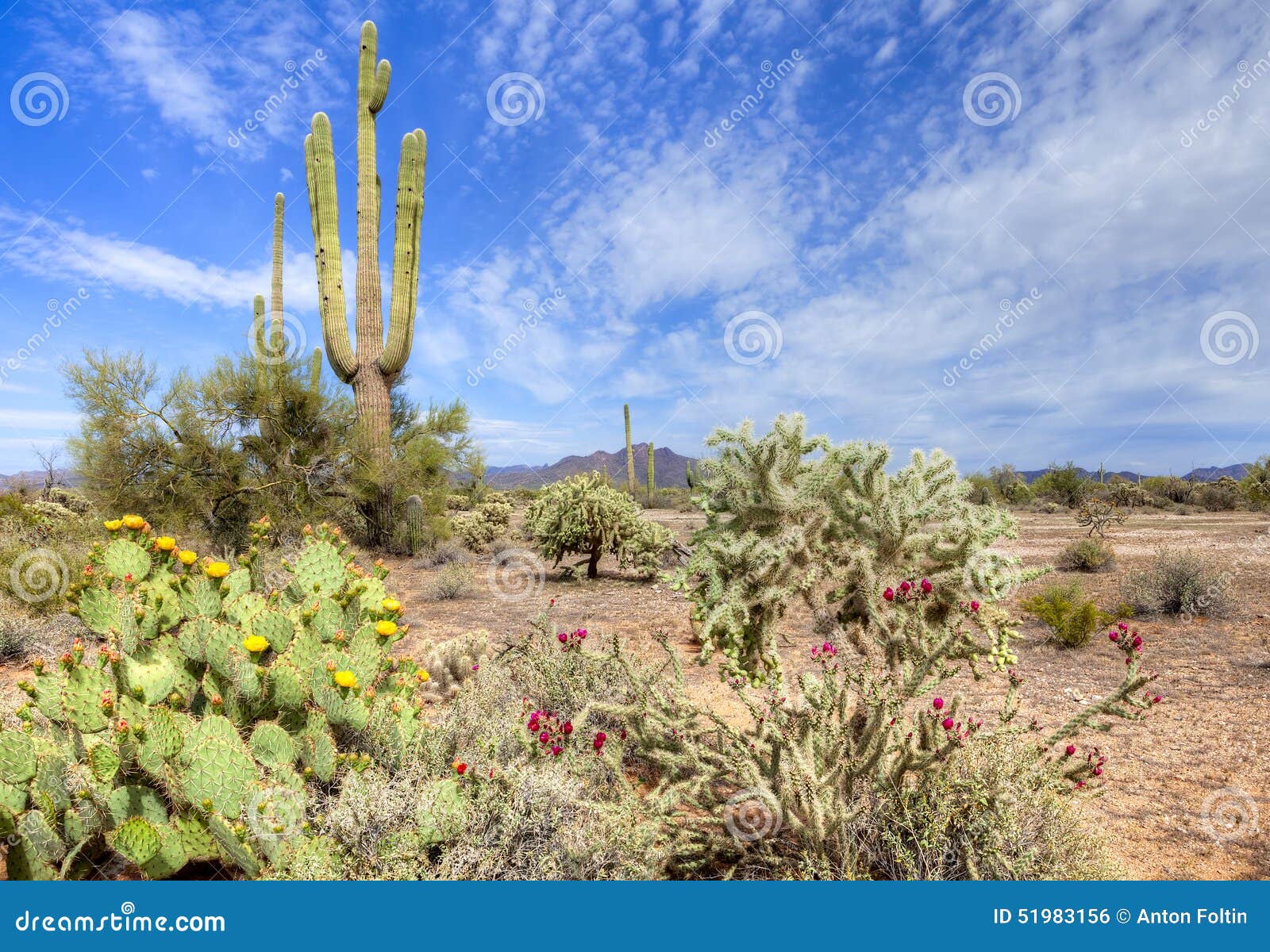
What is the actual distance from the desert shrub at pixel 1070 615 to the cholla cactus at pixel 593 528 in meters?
6.44

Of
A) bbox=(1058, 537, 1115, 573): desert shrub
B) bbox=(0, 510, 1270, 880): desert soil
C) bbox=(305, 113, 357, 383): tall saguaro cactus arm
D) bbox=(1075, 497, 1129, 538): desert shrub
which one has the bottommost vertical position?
bbox=(0, 510, 1270, 880): desert soil

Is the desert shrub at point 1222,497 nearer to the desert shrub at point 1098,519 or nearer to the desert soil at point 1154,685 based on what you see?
the desert shrub at point 1098,519

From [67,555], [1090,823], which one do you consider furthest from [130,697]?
[67,555]

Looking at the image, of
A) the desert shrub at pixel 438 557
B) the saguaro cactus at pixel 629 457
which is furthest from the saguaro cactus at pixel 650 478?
the desert shrub at pixel 438 557

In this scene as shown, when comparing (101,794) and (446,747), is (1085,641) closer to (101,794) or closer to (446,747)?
(446,747)

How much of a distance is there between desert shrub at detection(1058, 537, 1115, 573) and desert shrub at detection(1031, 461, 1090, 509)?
16889 mm

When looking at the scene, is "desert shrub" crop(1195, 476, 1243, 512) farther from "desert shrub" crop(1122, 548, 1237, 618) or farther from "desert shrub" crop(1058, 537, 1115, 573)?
"desert shrub" crop(1122, 548, 1237, 618)

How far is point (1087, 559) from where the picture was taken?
1280cm

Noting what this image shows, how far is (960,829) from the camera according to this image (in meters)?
2.99

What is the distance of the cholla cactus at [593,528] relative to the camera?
41.2 ft

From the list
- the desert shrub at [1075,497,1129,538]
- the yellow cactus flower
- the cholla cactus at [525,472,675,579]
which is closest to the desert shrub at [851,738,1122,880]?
the yellow cactus flower

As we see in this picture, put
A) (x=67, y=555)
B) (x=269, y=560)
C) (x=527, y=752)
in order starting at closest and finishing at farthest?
(x=527, y=752), (x=67, y=555), (x=269, y=560)

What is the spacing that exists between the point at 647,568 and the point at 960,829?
9.70m

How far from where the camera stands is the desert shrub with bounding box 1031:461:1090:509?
92.8 feet
